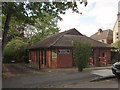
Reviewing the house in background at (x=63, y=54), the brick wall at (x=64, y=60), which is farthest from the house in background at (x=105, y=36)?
the brick wall at (x=64, y=60)

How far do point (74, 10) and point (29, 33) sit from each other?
32.1 meters

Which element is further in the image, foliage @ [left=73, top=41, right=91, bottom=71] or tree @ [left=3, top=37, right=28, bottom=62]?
→ tree @ [left=3, top=37, right=28, bottom=62]

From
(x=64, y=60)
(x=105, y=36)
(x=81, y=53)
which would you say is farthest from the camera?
(x=105, y=36)

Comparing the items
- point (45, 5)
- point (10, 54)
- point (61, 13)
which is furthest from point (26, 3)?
point (10, 54)

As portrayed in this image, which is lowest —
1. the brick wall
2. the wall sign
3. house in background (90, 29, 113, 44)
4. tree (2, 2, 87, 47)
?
the brick wall

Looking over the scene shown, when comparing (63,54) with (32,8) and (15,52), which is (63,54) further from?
(15,52)

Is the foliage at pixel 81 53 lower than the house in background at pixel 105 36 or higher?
lower

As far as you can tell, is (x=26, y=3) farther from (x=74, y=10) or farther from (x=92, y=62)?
(x=92, y=62)

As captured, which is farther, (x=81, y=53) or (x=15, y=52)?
(x=15, y=52)

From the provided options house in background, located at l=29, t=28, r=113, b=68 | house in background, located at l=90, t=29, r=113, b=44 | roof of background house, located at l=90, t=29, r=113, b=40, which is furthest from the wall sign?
roof of background house, located at l=90, t=29, r=113, b=40

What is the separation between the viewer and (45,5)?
48.7 feet

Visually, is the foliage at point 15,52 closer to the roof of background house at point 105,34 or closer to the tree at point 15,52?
the tree at point 15,52

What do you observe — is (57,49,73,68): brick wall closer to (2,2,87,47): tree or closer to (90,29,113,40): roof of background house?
(2,2,87,47): tree

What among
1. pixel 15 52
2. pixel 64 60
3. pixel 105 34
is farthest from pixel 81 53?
pixel 105 34
